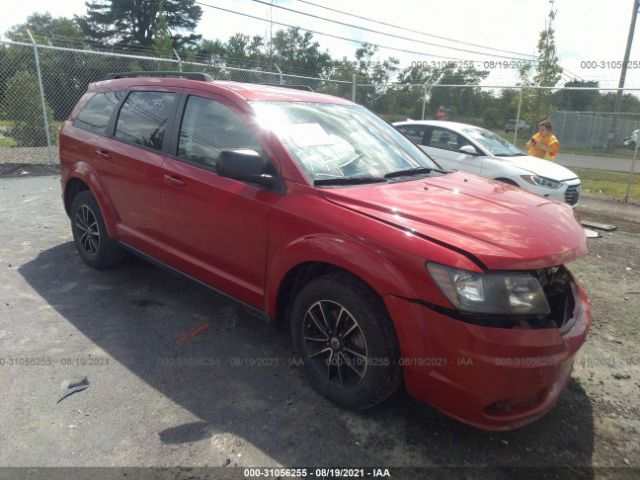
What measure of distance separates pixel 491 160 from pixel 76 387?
7.32m

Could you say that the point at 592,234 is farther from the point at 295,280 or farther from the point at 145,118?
the point at 145,118

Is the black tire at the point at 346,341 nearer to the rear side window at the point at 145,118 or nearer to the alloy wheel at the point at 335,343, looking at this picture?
the alloy wheel at the point at 335,343

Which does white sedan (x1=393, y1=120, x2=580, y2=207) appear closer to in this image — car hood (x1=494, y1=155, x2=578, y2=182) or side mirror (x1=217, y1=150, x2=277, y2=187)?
car hood (x1=494, y1=155, x2=578, y2=182)

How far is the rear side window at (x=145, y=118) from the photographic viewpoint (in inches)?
145

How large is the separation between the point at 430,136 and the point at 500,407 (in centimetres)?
734

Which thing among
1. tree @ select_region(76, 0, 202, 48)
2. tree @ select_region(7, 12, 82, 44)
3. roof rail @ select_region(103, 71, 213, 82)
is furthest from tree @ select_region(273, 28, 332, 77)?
roof rail @ select_region(103, 71, 213, 82)

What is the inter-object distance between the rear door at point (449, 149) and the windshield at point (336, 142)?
4.90 meters

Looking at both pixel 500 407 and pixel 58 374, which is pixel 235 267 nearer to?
pixel 58 374

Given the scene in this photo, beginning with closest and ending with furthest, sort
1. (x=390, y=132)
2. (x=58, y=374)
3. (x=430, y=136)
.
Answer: (x=58, y=374)
(x=390, y=132)
(x=430, y=136)

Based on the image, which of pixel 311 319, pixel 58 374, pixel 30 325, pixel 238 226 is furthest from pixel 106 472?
pixel 30 325

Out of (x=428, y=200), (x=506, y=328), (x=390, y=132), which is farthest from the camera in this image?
(x=390, y=132)

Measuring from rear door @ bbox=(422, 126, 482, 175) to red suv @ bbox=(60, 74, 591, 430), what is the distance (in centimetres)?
491

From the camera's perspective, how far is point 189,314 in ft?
12.6

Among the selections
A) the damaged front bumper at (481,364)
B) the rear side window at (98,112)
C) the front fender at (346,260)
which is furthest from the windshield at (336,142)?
the rear side window at (98,112)
